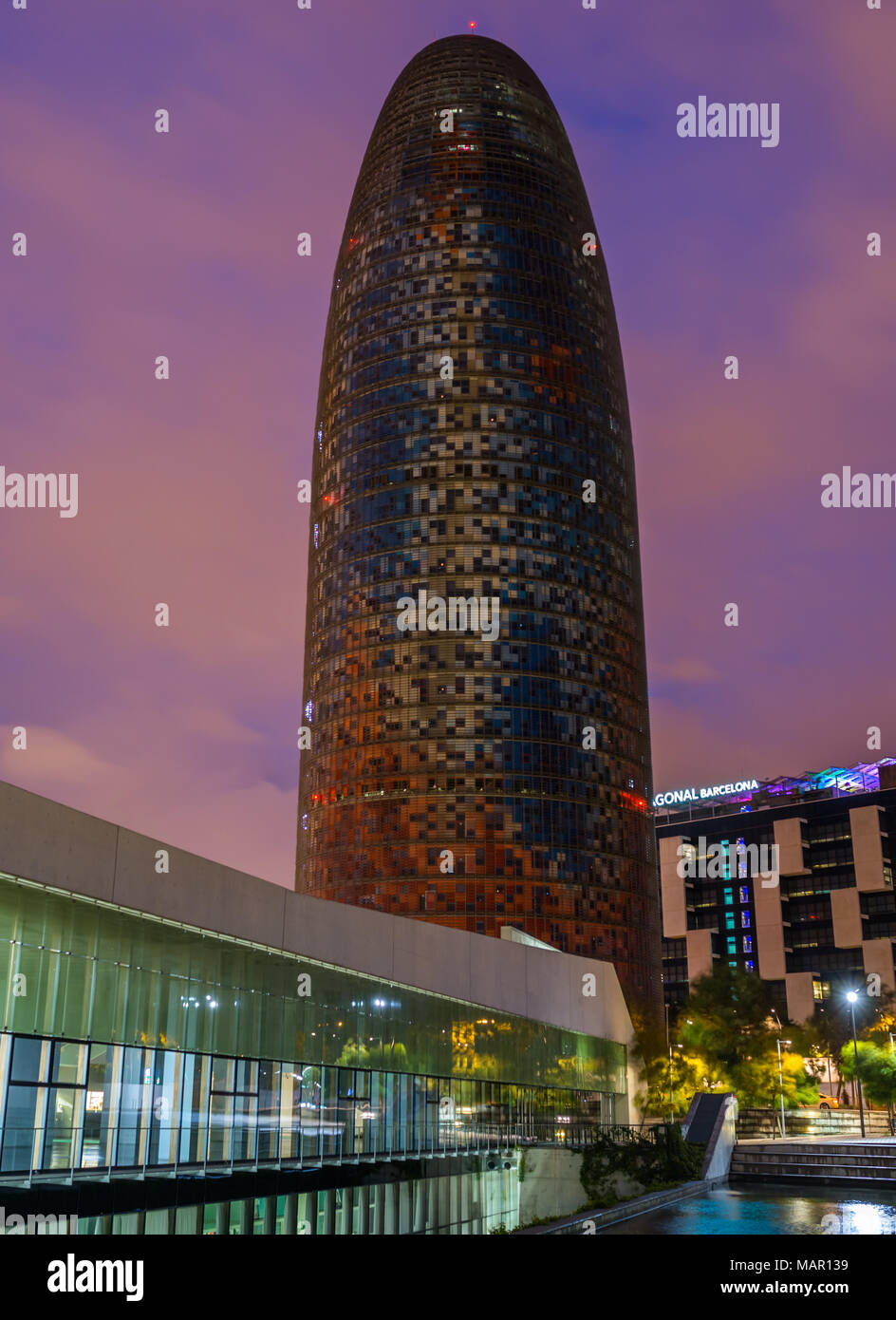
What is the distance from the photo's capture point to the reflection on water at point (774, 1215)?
3903 centimetres

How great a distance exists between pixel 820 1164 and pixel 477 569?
93716mm

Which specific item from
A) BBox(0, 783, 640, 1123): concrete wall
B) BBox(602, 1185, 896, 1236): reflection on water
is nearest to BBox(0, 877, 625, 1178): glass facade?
BBox(0, 783, 640, 1123): concrete wall

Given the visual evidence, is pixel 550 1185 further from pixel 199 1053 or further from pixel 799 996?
pixel 799 996

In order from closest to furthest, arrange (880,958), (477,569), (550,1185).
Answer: (550,1185) < (477,569) < (880,958)

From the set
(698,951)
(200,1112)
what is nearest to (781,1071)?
(200,1112)

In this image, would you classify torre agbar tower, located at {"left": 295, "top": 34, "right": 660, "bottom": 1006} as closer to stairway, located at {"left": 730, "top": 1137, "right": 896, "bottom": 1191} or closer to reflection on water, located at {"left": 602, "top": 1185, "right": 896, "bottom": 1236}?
stairway, located at {"left": 730, "top": 1137, "right": 896, "bottom": 1191}

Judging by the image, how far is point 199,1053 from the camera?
3338 cm

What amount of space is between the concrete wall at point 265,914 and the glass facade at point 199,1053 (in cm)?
50

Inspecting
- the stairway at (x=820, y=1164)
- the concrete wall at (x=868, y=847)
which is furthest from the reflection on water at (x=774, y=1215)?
the concrete wall at (x=868, y=847)

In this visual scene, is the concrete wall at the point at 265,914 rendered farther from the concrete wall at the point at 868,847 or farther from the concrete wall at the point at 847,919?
the concrete wall at the point at 868,847
